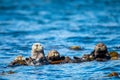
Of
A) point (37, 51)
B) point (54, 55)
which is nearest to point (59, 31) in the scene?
point (54, 55)

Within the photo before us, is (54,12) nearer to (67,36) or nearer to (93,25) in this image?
(93,25)

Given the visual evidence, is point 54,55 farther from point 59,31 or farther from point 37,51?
point 59,31

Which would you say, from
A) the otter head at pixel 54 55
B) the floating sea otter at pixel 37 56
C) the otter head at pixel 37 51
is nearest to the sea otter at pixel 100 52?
the otter head at pixel 54 55

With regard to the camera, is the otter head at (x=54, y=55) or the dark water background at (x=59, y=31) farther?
the otter head at (x=54, y=55)

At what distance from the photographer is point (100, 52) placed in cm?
2078

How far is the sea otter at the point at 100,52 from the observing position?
20.7 metres

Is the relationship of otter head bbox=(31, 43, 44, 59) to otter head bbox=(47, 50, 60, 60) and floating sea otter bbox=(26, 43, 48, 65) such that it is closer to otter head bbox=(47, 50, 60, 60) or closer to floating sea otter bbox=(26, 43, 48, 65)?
floating sea otter bbox=(26, 43, 48, 65)

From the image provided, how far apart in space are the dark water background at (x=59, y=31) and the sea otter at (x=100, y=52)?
473mm

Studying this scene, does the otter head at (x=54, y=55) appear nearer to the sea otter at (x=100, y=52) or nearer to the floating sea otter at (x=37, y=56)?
the floating sea otter at (x=37, y=56)

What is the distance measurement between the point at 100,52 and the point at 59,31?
13638mm

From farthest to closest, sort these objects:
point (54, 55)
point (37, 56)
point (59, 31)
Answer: point (59, 31), point (54, 55), point (37, 56)

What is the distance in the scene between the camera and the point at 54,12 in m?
46.4

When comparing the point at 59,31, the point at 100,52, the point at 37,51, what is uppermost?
the point at 59,31

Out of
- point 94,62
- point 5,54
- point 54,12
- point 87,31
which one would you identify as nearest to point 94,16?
point 54,12
